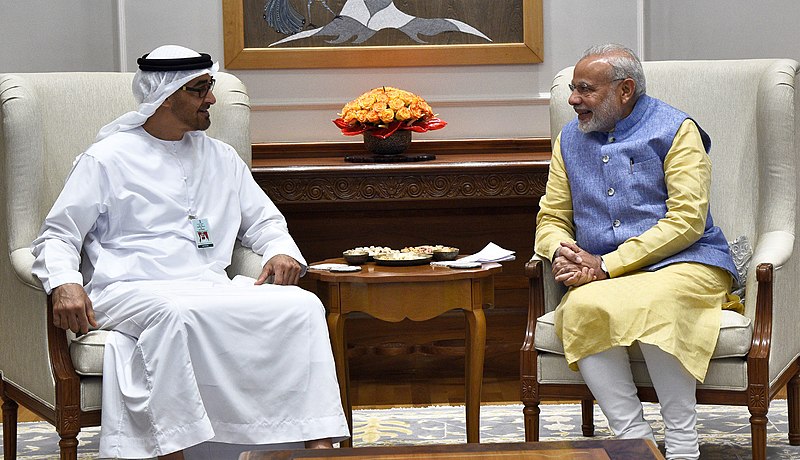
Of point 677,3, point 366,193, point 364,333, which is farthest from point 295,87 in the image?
point 677,3

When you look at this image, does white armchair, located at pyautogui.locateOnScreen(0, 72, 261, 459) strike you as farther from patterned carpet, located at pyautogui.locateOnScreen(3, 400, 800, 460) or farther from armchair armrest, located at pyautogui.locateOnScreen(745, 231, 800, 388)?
armchair armrest, located at pyautogui.locateOnScreen(745, 231, 800, 388)

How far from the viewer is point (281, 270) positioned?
3.61 meters

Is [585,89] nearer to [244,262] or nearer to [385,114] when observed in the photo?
[385,114]

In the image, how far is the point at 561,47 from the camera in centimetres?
524

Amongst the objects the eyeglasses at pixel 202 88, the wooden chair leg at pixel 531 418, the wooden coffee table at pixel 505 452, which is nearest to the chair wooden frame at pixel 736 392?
the wooden chair leg at pixel 531 418

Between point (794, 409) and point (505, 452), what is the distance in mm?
1975

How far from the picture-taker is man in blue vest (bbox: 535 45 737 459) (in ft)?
10.9

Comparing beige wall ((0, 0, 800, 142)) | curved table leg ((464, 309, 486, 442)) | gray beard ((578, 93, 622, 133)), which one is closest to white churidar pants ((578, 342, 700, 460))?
curved table leg ((464, 309, 486, 442))

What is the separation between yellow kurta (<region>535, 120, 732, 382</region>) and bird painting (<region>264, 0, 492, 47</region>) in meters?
A: 1.73

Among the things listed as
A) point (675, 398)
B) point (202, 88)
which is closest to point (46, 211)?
point (202, 88)

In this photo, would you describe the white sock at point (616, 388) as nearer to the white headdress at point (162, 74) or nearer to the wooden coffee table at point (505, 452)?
the wooden coffee table at point (505, 452)

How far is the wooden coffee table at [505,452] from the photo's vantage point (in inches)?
91.0

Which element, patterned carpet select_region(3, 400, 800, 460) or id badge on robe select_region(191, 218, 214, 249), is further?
patterned carpet select_region(3, 400, 800, 460)

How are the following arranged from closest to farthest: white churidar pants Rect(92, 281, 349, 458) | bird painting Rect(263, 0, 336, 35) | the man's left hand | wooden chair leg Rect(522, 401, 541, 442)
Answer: white churidar pants Rect(92, 281, 349, 458) < wooden chair leg Rect(522, 401, 541, 442) < the man's left hand < bird painting Rect(263, 0, 336, 35)
